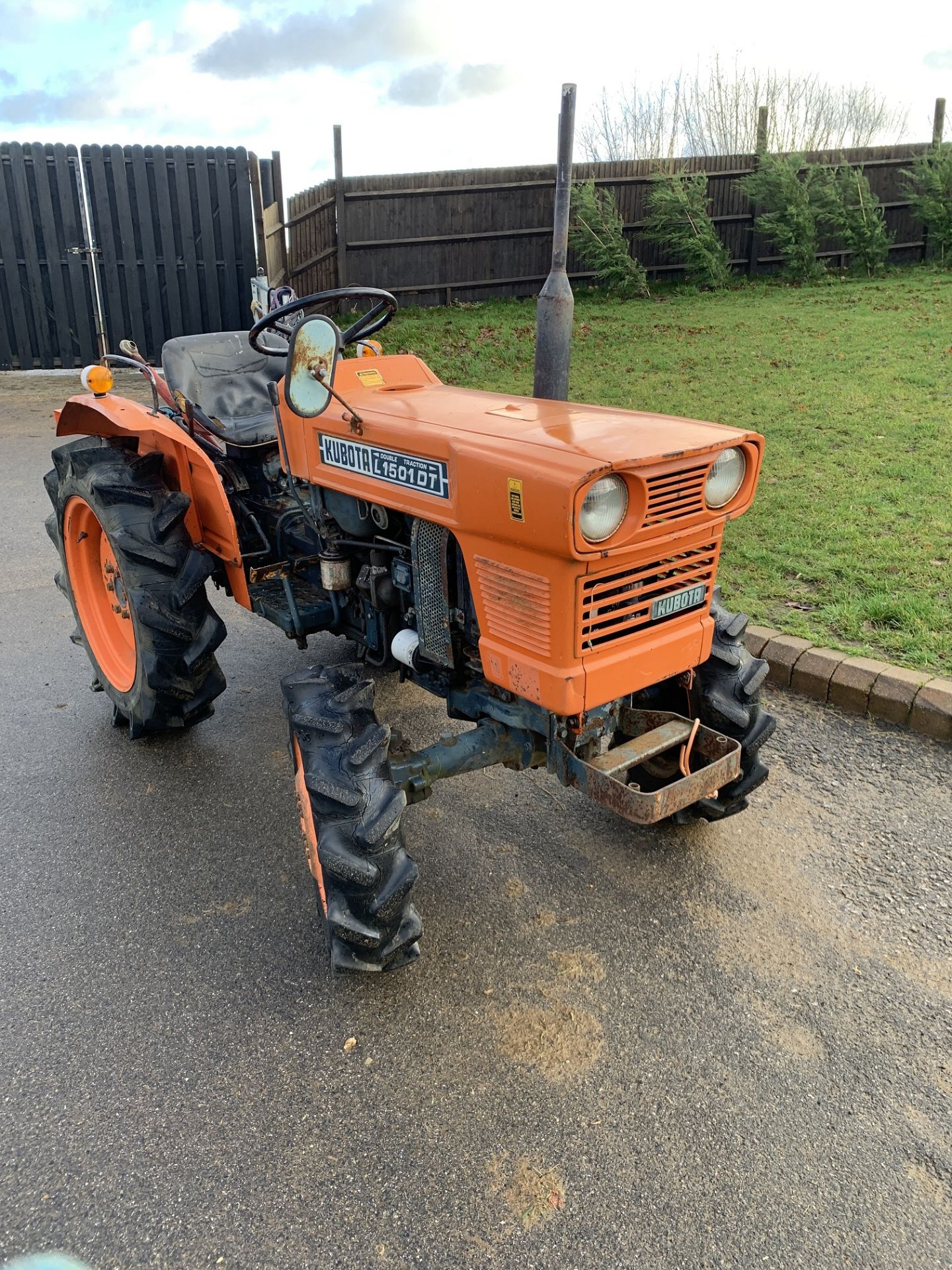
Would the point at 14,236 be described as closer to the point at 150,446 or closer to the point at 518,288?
the point at 518,288

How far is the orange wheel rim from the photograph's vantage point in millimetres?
3824

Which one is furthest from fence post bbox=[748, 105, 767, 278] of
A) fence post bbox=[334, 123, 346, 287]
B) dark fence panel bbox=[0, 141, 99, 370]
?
dark fence panel bbox=[0, 141, 99, 370]

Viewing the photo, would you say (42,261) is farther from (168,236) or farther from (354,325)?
(354,325)

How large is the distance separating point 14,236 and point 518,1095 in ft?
39.6

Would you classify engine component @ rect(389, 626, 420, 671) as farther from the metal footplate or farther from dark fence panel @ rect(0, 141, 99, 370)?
dark fence panel @ rect(0, 141, 99, 370)

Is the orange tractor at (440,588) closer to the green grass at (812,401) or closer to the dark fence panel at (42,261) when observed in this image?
the green grass at (812,401)

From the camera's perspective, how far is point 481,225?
40.2 ft

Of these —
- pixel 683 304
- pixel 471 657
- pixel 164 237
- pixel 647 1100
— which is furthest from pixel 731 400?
pixel 164 237

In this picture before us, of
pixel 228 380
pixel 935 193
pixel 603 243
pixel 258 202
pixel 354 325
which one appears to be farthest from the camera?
pixel 935 193

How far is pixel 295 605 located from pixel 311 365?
40.9 inches

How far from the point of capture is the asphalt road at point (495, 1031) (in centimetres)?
185

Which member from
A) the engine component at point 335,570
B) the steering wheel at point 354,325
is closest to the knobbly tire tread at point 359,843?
the engine component at point 335,570

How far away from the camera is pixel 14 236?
11156 mm

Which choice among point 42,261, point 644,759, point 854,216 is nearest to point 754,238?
point 854,216
